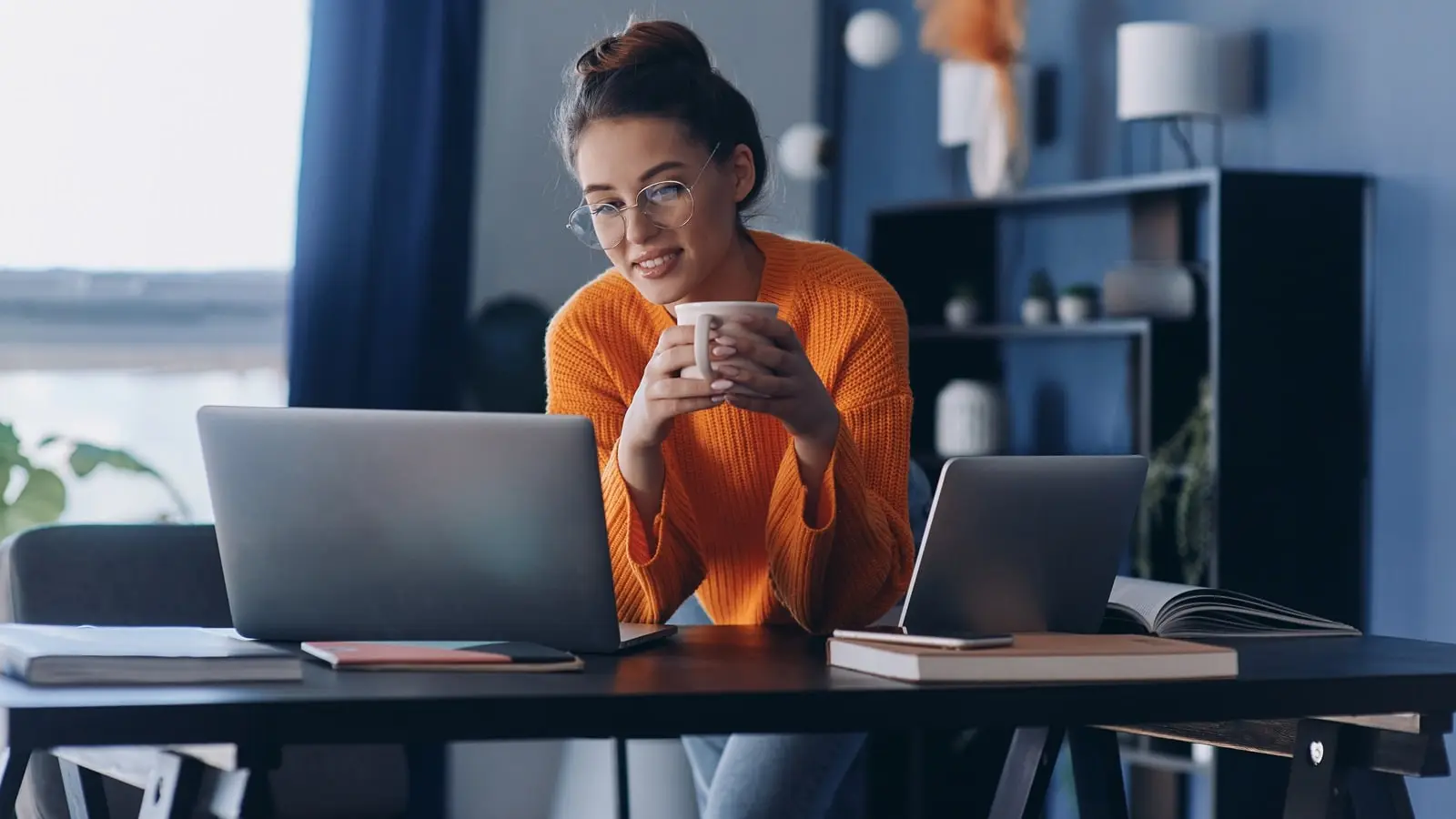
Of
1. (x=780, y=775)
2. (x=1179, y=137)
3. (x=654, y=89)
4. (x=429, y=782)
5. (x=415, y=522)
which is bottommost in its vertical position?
(x=429, y=782)

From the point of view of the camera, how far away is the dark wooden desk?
3.23 ft

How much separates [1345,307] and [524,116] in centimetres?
200

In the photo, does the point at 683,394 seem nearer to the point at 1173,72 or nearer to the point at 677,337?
the point at 677,337

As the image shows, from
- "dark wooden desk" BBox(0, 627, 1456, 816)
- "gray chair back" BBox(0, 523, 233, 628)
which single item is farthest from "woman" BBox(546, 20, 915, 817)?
"gray chair back" BBox(0, 523, 233, 628)

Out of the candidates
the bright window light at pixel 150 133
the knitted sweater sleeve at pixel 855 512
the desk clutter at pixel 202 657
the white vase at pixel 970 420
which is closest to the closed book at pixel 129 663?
the desk clutter at pixel 202 657

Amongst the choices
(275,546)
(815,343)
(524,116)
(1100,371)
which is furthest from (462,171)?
(275,546)

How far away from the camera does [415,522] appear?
4.19 ft

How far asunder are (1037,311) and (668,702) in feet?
9.05

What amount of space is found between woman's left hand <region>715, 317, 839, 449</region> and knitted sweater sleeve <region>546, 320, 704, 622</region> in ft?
0.68

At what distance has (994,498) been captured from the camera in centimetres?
137

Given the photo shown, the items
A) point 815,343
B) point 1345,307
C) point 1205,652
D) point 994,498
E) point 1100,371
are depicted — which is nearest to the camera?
point 1205,652

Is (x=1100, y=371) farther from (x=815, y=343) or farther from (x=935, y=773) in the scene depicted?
(x=815, y=343)

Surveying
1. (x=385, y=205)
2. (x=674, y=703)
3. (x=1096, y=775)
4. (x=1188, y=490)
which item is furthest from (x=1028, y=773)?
(x=385, y=205)

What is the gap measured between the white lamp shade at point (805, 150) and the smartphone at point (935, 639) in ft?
9.49
